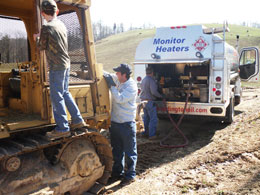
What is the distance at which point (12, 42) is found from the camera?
4.83 m

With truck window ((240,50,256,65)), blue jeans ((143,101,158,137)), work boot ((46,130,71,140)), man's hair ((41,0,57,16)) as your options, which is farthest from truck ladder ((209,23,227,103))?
man's hair ((41,0,57,16))

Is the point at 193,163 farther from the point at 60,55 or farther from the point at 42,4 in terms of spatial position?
the point at 42,4

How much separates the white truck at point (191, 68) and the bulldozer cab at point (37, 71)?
11.9 ft

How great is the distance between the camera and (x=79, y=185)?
13.2 feet

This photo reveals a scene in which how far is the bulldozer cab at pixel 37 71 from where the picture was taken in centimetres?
360

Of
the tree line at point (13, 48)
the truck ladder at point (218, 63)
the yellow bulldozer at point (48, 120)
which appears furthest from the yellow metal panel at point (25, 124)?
the truck ladder at point (218, 63)

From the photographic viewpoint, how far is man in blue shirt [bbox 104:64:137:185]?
15.7 feet

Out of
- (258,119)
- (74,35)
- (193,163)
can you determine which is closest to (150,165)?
(193,163)

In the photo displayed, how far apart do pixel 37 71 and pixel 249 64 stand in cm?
964

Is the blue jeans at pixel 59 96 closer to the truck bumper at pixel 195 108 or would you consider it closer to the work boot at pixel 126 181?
the work boot at pixel 126 181

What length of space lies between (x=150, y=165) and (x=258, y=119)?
13.0 ft

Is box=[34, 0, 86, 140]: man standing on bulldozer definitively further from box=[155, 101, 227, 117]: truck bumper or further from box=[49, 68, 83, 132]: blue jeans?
box=[155, 101, 227, 117]: truck bumper

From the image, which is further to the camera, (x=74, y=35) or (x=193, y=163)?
(x=193, y=163)

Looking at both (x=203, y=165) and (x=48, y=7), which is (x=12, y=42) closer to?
(x=48, y=7)
